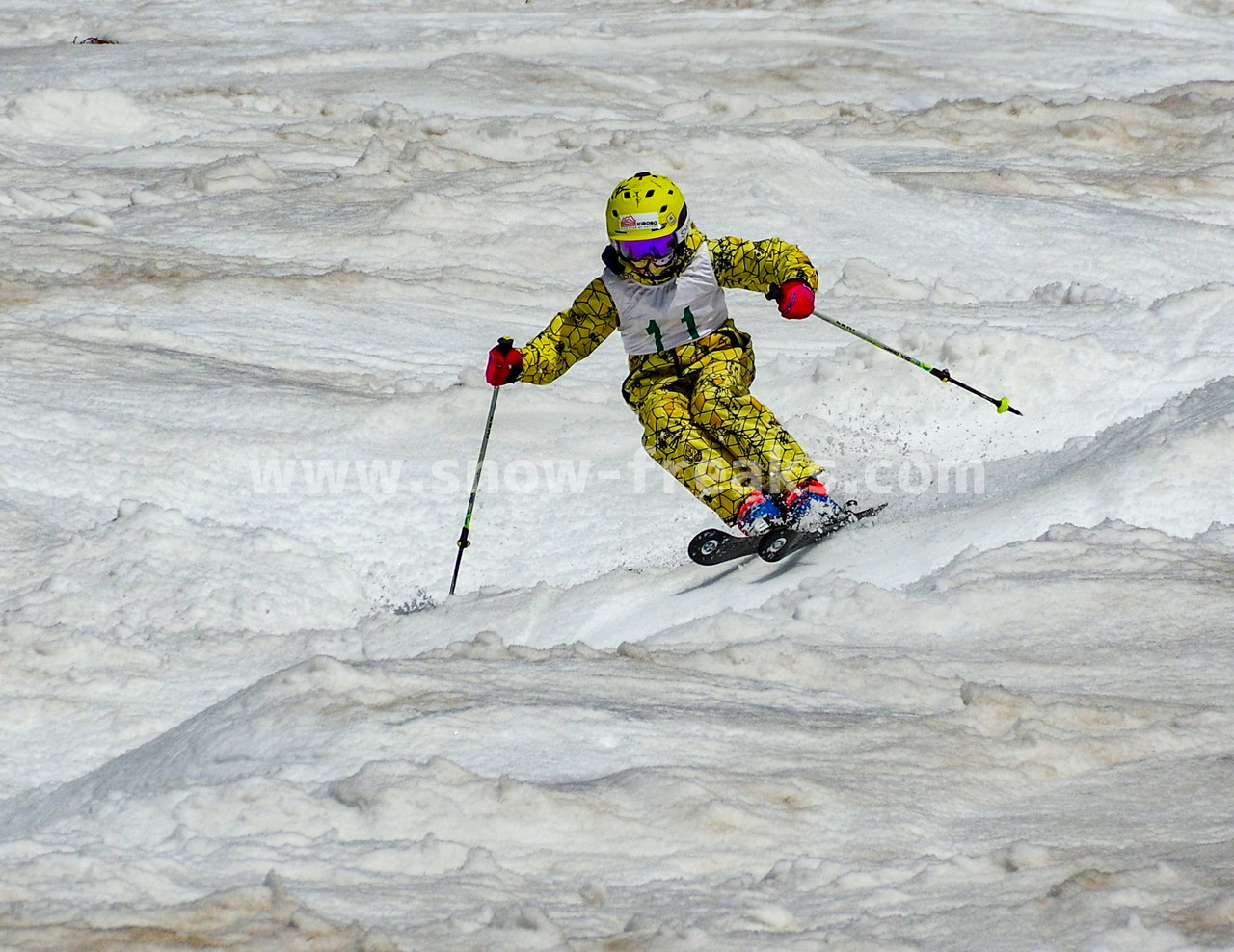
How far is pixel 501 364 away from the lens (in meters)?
7.41

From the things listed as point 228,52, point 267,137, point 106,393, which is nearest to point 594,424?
point 106,393

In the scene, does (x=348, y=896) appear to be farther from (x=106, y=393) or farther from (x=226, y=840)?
(x=106, y=393)

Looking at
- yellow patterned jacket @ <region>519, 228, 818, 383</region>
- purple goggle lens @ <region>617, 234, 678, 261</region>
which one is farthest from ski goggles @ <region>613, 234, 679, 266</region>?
yellow patterned jacket @ <region>519, 228, 818, 383</region>

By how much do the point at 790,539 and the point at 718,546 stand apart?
350 millimetres

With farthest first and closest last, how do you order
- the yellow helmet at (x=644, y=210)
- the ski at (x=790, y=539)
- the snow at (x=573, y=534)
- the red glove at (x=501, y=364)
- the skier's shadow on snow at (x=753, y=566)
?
the red glove at (x=501, y=364), the yellow helmet at (x=644, y=210), the ski at (x=790, y=539), the skier's shadow on snow at (x=753, y=566), the snow at (x=573, y=534)

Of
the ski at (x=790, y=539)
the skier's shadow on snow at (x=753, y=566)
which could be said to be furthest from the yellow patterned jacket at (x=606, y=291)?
the skier's shadow on snow at (x=753, y=566)

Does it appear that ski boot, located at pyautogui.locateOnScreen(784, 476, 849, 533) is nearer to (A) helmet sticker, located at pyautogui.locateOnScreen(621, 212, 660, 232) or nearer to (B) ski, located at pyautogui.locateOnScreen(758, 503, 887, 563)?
(B) ski, located at pyautogui.locateOnScreen(758, 503, 887, 563)

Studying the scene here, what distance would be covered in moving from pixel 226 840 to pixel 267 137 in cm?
1256

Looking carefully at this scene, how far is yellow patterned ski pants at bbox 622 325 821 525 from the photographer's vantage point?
→ 7188 mm

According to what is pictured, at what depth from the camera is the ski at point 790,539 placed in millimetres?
6770

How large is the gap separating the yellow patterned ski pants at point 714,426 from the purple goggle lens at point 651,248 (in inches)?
21.2

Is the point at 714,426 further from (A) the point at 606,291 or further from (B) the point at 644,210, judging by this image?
(B) the point at 644,210
